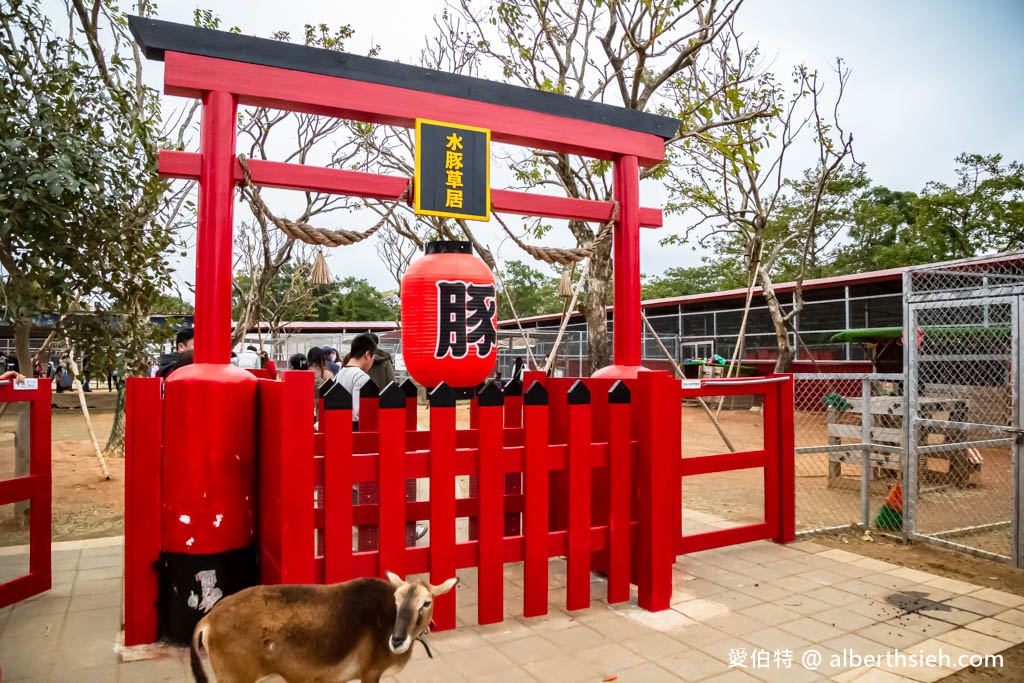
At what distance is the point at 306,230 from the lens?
12.4 ft

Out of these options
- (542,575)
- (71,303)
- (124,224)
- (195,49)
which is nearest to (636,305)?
(542,575)

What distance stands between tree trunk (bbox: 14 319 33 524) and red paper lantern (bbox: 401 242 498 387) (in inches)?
124

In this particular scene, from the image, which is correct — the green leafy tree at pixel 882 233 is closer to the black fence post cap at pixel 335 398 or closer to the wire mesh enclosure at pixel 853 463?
the wire mesh enclosure at pixel 853 463

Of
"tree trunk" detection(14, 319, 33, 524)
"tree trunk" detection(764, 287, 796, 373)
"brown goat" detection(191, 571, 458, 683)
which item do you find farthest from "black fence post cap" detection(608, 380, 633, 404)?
"tree trunk" detection(764, 287, 796, 373)

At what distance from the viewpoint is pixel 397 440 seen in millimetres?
3361

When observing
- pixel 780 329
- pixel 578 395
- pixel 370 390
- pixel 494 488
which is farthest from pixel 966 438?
pixel 370 390

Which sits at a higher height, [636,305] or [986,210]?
[986,210]

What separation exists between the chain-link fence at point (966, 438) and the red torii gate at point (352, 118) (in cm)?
251

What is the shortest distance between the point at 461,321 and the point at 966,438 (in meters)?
8.10

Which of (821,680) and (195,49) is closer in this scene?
(821,680)

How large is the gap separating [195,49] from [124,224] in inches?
121

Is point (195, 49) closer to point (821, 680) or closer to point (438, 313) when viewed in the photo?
point (438, 313)

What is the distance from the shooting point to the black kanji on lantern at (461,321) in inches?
144

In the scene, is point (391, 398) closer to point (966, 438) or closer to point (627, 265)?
point (627, 265)
